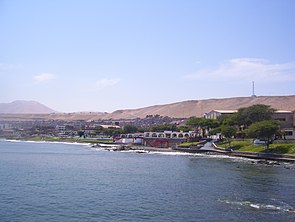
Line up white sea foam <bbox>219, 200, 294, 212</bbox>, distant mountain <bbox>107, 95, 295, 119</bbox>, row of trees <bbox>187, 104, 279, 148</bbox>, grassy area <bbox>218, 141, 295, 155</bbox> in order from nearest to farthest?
white sea foam <bbox>219, 200, 294, 212</bbox> < grassy area <bbox>218, 141, 295, 155</bbox> < row of trees <bbox>187, 104, 279, 148</bbox> < distant mountain <bbox>107, 95, 295, 119</bbox>

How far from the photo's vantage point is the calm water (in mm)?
16344

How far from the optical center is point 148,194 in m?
20.7

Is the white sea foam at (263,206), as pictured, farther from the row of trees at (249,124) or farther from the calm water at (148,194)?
the row of trees at (249,124)

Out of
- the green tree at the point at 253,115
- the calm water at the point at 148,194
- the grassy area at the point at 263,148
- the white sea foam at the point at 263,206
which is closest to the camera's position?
the calm water at the point at 148,194

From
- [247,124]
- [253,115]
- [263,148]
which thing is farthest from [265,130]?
[247,124]

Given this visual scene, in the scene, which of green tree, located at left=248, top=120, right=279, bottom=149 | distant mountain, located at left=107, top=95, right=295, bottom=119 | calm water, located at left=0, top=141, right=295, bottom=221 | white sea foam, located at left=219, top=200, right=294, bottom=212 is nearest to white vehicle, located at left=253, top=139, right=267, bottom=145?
green tree, located at left=248, top=120, right=279, bottom=149

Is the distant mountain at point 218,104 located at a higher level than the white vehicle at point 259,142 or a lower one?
higher

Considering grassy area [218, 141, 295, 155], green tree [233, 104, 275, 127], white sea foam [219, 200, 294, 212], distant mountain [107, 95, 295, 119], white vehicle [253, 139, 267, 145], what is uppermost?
distant mountain [107, 95, 295, 119]

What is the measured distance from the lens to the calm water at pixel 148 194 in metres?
16.3

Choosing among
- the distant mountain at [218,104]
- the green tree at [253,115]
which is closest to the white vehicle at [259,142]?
the green tree at [253,115]

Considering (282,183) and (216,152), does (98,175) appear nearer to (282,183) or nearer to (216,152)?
(282,183)

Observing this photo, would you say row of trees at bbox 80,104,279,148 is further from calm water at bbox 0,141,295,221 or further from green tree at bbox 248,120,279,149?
calm water at bbox 0,141,295,221

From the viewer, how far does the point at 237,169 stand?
1212 inches

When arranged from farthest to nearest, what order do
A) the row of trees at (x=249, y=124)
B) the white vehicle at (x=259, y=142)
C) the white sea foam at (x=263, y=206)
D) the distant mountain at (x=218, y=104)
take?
1. the distant mountain at (x=218, y=104)
2. the white vehicle at (x=259, y=142)
3. the row of trees at (x=249, y=124)
4. the white sea foam at (x=263, y=206)
